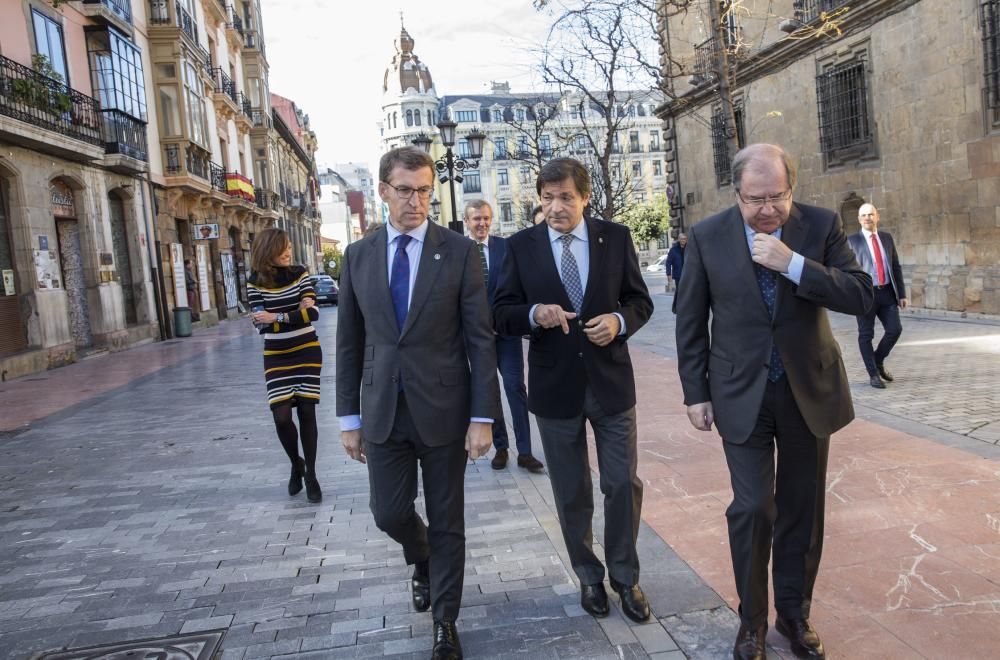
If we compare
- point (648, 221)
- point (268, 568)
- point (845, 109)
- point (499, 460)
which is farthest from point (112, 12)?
point (648, 221)

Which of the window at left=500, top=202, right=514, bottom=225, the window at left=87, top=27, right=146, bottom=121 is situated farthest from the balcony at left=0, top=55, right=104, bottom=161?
the window at left=500, top=202, right=514, bottom=225

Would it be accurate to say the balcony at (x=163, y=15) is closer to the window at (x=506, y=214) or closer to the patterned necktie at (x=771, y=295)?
the patterned necktie at (x=771, y=295)

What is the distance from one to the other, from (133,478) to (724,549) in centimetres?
461

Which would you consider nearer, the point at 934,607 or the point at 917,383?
the point at 934,607

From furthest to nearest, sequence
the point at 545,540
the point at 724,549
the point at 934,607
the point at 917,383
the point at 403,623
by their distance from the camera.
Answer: the point at 917,383 → the point at 545,540 → the point at 724,549 → the point at 403,623 → the point at 934,607

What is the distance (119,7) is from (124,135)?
356 cm

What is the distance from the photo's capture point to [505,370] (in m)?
5.97

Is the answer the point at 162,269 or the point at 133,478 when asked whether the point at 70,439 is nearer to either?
the point at 133,478

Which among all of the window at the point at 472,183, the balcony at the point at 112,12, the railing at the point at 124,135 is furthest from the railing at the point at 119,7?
the window at the point at 472,183

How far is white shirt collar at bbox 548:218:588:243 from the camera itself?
3.48 m

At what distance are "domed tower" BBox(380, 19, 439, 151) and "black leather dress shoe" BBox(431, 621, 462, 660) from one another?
324 ft

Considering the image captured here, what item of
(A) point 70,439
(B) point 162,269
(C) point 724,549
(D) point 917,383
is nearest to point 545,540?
(C) point 724,549

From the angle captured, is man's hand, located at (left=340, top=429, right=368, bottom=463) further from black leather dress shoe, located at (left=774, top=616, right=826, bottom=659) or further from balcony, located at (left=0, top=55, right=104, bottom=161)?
balcony, located at (left=0, top=55, right=104, bottom=161)

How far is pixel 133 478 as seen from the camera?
6.17 m
